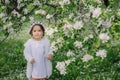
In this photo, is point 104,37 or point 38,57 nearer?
point 104,37

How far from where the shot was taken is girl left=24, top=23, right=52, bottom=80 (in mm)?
7324

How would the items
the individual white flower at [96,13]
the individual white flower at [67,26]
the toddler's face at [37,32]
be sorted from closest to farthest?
the individual white flower at [96,13] → the individual white flower at [67,26] → the toddler's face at [37,32]

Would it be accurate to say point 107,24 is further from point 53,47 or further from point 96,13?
point 53,47

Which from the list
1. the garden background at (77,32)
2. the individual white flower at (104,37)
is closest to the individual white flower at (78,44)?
the garden background at (77,32)

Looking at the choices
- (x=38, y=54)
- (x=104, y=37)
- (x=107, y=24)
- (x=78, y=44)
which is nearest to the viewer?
(x=104, y=37)

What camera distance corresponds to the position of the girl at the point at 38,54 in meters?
7.32

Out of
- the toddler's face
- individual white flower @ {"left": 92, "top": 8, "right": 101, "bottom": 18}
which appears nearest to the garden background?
individual white flower @ {"left": 92, "top": 8, "right": 101, "bottom": 18}

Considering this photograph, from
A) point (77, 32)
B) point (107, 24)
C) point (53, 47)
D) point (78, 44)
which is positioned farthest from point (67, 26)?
point (107, 24)

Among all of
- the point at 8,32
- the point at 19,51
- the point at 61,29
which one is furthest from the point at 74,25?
the point at 19,51

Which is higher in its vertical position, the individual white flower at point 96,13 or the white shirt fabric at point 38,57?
the individual white flower at point 96,13

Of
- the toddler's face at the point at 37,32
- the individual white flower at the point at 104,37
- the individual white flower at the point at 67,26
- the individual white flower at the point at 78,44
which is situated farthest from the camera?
the toddler's face at the point at 37,32

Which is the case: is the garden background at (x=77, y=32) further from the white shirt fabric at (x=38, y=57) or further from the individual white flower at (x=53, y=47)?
the white shirt fabric at (x=38, y=57)

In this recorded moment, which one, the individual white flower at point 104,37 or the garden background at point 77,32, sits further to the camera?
the garden background at point 77,32

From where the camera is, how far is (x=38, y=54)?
24.0 feet
